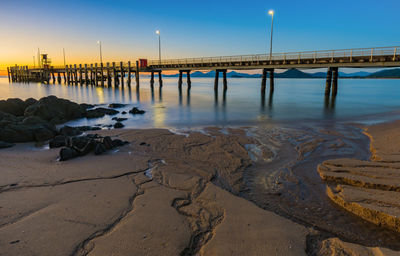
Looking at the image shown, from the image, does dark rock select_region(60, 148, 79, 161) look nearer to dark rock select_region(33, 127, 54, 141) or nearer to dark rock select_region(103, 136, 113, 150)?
dark rock select_region(103, 136, 113, 150)

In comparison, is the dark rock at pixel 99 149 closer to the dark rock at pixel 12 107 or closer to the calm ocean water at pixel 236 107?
the calm ocean water at pixel 236 107

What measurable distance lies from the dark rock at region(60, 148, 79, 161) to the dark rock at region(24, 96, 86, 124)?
25.2ft

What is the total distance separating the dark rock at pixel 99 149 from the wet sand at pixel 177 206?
0.25m

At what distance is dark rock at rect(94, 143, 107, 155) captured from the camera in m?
7.17

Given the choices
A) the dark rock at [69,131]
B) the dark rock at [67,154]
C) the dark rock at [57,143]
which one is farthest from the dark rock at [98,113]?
the dark rock at [67,154]

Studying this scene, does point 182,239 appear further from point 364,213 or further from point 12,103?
point 12,103

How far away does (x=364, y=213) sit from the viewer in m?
3.97

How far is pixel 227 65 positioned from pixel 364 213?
32.3 m

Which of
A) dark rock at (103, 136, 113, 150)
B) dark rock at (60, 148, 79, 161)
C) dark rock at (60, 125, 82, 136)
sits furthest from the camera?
dark rock at (60, 125, 82, 136)

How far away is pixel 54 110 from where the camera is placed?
14.0 metres

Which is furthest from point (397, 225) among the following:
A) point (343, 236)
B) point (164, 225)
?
point (164, 225)

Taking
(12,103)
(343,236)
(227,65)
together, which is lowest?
(343,236)

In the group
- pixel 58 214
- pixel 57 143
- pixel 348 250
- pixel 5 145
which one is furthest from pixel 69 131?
pixel 348 250

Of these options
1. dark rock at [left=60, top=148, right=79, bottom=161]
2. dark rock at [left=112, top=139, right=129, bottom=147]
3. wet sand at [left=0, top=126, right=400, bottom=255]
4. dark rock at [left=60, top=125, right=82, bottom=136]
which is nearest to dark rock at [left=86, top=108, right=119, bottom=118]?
dark rock at [left=60, top=125, right=82, bottom=136]
